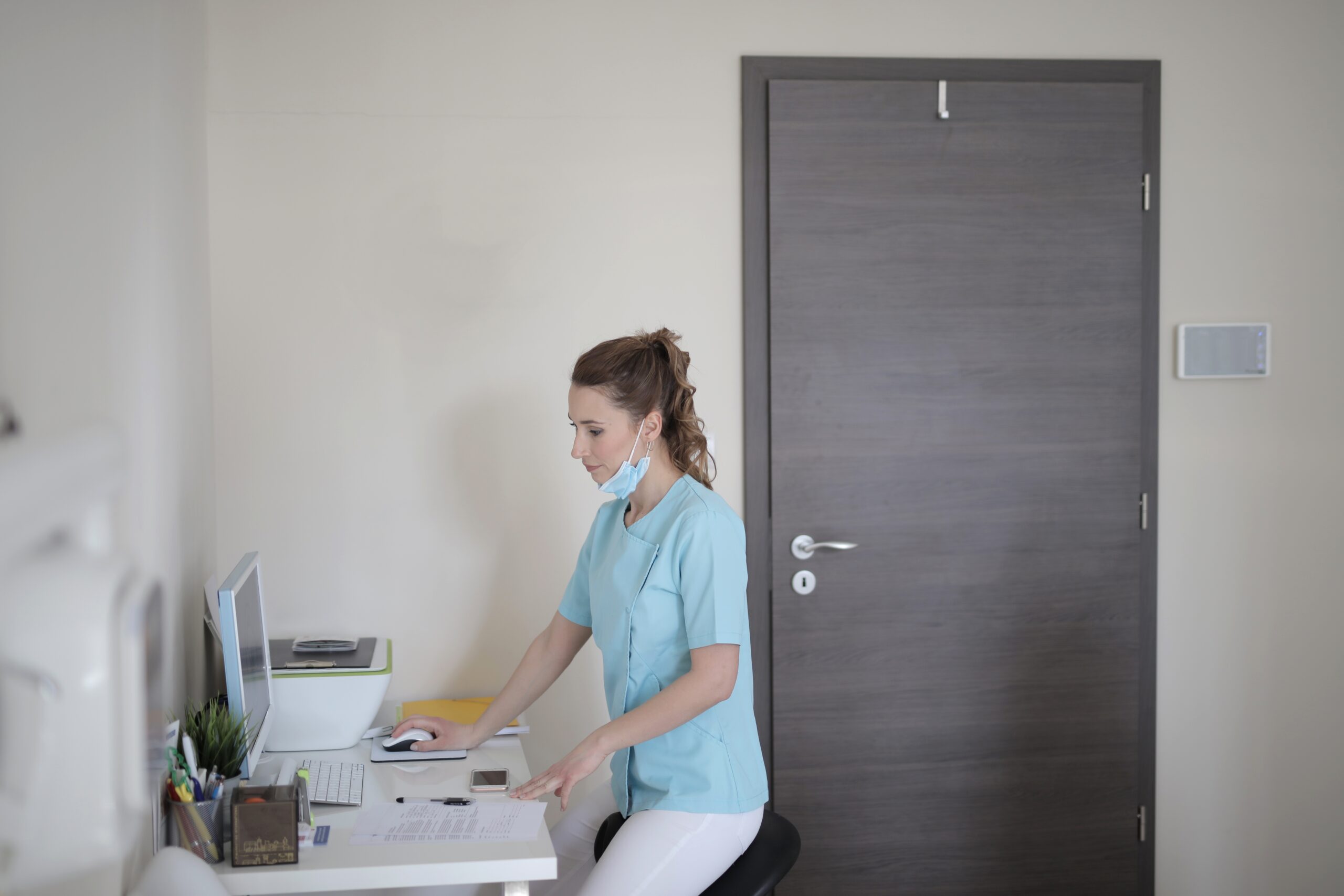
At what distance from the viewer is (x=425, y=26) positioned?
2.28 metres

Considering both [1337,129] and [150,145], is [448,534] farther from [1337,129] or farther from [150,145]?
[1337,129]

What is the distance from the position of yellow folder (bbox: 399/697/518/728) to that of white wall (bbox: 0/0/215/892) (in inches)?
19.3

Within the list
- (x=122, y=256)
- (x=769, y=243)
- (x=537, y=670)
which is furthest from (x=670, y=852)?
(x=769, y=243)

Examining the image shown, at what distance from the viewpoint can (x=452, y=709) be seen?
2207 millimetres

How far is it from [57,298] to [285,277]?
1.25 m

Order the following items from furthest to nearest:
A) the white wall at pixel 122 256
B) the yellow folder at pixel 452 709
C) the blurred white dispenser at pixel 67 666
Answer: the yellow folder at pixel 452 709 → the white wall at pixel 122 256 → the blurred white dispenser at pixel 67 666

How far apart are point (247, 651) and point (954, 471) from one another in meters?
1.65

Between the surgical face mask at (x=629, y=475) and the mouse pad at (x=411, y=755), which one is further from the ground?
the surgical face mask at (x=629, y=475)

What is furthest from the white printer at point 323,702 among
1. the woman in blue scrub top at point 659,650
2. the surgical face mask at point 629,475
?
the surgical face mask at point 629,475

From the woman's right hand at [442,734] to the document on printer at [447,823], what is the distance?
0.28 meters

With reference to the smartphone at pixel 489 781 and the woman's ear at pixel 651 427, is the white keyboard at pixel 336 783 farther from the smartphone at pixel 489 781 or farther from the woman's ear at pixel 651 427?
the woman's ear at pixel 651 427

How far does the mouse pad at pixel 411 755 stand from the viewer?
188 centimetres

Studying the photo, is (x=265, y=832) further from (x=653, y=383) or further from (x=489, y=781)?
(x=653, y=383)

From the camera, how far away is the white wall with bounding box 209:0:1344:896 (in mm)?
2248
